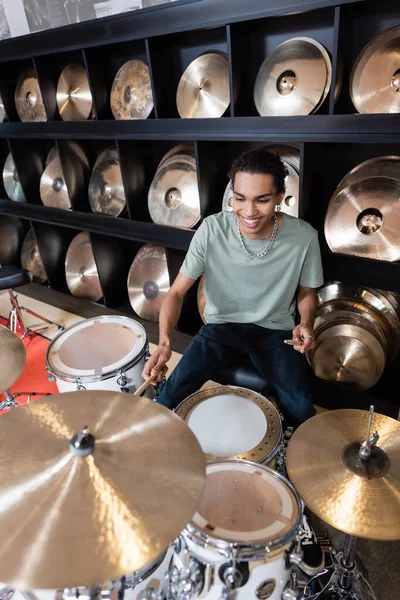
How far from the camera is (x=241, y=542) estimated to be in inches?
36.4

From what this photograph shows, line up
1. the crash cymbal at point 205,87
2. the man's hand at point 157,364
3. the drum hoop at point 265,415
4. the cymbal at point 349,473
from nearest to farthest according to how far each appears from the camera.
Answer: the cymbal at point 349,473 → the drum hoop at point 265,415 → the man's hand at point 157,364 → the crash cymbal at point 205,87

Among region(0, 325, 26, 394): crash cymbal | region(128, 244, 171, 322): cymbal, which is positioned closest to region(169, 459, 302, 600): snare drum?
region(0, 325, 26, 394): crash cymbal

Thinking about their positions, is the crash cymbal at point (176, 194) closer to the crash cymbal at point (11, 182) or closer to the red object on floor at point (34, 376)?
the red object on floor at point (34, 376)

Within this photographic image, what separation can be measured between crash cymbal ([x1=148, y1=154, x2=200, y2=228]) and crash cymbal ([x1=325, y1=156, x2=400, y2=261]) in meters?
0.82

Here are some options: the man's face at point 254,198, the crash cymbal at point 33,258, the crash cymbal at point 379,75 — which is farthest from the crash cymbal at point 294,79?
the crash cymbal at point 33,258

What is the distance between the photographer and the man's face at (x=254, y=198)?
1579 mm

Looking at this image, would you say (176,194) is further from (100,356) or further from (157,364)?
(157,364)

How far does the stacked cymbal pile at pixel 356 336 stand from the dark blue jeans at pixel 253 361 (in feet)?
1.09

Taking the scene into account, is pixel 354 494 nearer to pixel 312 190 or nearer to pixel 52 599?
pixel 52 599

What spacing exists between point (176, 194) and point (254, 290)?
963mm

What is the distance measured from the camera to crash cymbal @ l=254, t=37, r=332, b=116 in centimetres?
179

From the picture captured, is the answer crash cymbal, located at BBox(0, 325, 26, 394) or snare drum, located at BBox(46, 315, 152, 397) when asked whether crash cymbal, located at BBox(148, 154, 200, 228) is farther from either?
crash cymbal, located at BBox(0, 325, 26, 394)

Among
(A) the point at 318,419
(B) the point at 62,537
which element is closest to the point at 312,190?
(A) the point at 318,419

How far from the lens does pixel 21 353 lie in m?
1.55
